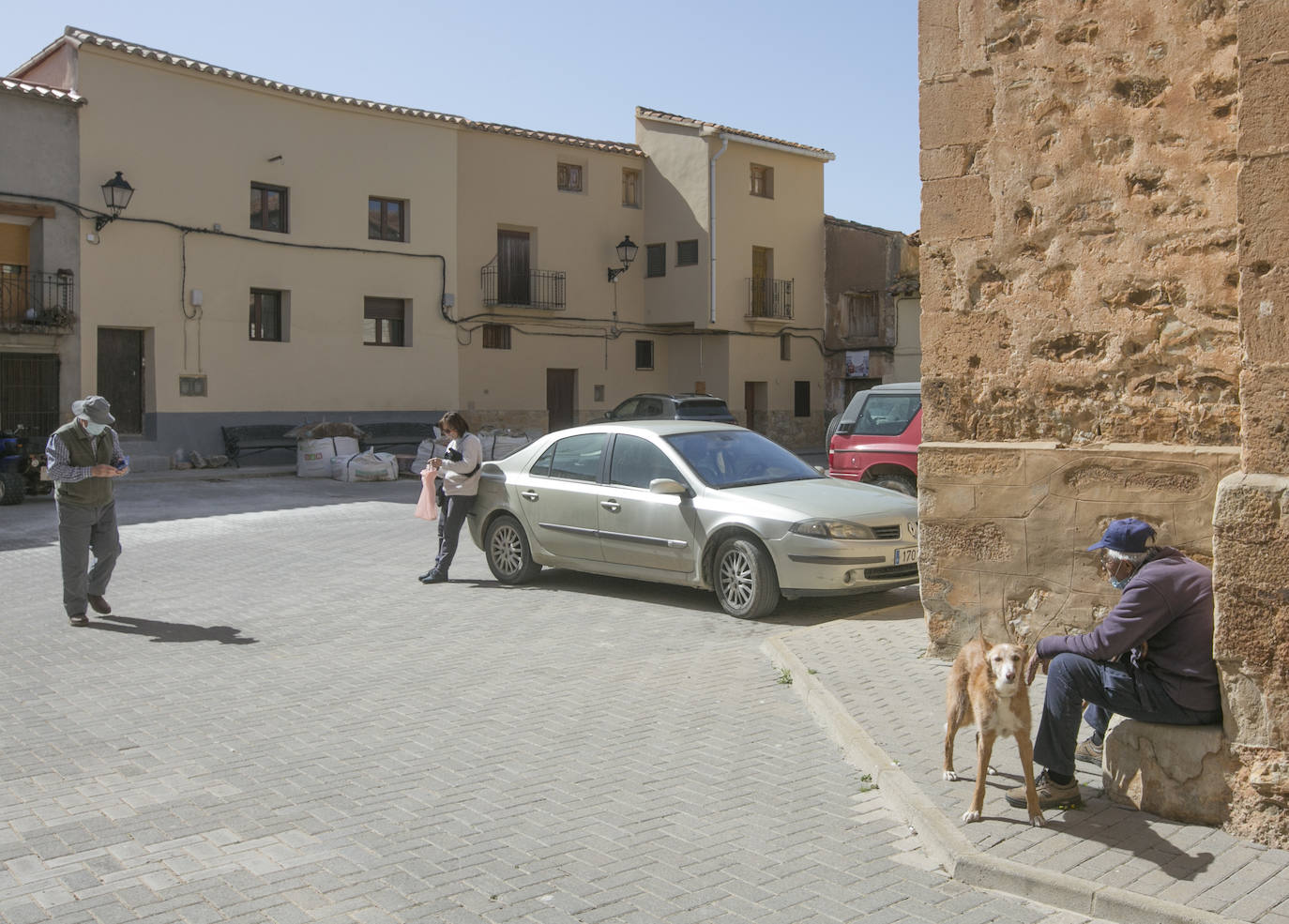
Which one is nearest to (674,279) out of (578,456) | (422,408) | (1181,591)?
(422,408)

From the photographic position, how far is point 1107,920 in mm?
3973

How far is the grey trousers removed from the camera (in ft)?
30.0

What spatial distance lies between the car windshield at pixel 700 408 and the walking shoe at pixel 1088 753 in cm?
2130

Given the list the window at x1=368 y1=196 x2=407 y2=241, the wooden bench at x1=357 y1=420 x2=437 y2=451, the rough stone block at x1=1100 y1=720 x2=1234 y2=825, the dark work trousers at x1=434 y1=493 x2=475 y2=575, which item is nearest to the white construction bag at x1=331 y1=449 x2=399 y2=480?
the wooden bench at x1=357 y1=420 x2=437 y2=451

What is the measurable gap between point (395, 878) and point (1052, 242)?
202 inches

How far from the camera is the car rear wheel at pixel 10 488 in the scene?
18.5 meters

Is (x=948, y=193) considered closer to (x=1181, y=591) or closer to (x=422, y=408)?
(x=1181, y=591)

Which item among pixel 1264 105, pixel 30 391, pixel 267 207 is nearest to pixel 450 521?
pixel 1264 105

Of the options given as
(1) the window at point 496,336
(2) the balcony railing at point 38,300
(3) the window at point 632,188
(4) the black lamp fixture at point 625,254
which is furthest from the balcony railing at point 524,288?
(2) the balcony railing at point 38,300

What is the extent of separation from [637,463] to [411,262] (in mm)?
21917

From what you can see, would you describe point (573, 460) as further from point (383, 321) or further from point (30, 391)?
point (383, 321)

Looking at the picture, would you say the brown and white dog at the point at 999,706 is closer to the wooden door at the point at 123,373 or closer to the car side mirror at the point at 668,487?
the car side mirror at the point at 668,487

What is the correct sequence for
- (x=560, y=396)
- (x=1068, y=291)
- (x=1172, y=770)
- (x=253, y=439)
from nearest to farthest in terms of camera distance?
1. (x=1172, y=770)
2. (x=1068, y=291)
3. (x=253, y=439)
4. (x=560, y=396)

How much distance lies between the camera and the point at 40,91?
24062 millimetres
